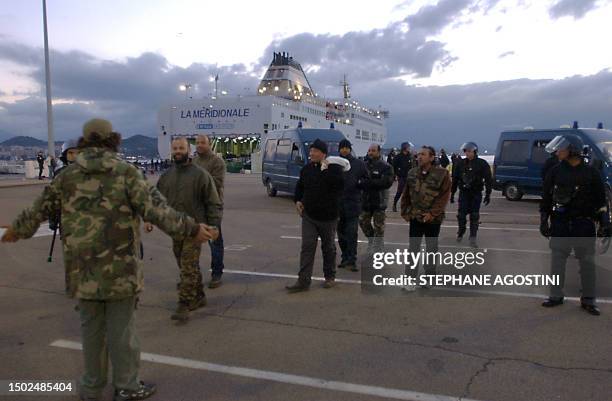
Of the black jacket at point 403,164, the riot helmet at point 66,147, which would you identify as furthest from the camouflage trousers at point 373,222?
the black jacket at point 403,164

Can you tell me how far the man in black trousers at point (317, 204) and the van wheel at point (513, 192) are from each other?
35.7ft

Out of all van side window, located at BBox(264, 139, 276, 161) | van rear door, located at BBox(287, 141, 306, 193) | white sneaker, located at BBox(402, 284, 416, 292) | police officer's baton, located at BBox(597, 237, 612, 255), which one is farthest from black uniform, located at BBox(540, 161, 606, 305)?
van side window, located at BBox(264, 139, 276, 161)

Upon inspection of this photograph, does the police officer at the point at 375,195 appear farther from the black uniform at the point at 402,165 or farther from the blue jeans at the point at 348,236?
the black uniform at the point at 402,165

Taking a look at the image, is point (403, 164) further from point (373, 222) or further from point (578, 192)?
point (578, 192)

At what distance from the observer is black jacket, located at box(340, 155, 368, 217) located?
237 inches

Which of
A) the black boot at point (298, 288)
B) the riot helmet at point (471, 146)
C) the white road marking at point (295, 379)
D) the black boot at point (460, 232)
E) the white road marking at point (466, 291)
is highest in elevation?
the riot helmet at point (471, 146)

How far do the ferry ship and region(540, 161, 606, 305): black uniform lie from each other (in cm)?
3539

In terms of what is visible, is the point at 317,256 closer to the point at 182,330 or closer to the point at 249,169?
the point at 182,330

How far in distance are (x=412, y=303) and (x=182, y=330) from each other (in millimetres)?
2350

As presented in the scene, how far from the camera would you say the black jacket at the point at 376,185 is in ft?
20.2

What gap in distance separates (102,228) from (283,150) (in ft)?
40.5

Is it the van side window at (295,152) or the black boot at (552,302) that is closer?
the black boot at (552,302)

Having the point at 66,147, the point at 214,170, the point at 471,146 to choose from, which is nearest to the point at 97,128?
the point at 66,147

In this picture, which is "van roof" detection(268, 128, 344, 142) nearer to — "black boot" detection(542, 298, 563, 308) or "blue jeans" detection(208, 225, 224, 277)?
"blue jeans" detection(208, 225, 224, 277)
